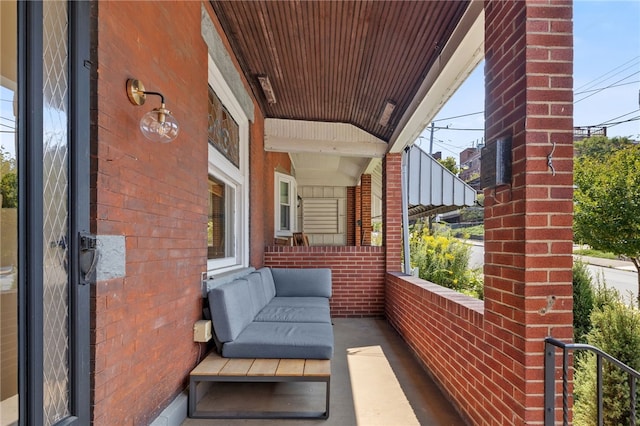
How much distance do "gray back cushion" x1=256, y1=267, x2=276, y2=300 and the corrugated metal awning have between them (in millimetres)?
2770

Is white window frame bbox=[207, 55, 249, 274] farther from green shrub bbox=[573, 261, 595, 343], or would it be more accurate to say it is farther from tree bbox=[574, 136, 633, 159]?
tree bbox=[574, 136, 633, 159]

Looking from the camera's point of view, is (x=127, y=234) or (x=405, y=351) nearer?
(x=127, y=234)

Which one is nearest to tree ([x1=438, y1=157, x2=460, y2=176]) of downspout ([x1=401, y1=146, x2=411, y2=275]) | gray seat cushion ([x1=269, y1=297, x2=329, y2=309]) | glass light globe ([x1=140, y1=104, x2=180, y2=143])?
downspout ([x1=401, y1=146, x2=411, y2=275])

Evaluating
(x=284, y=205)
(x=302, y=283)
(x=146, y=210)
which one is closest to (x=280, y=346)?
(x=146, y=210)

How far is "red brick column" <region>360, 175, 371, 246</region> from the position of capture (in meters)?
9.40

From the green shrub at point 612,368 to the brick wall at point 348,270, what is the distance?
297 centimetres

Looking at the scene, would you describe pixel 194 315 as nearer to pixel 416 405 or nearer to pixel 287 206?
pixel 416 405

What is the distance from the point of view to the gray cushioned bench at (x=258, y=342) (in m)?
2.34

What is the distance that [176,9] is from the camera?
7.34 feet

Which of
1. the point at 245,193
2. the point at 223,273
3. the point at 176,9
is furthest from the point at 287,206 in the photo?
the point at 176,9

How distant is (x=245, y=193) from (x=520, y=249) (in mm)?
3354

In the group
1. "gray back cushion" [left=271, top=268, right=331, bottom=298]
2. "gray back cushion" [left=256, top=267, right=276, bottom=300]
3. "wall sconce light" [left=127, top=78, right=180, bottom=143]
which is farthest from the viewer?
"gray back cushion" [left=271, top=268, right=331, bottom=298]

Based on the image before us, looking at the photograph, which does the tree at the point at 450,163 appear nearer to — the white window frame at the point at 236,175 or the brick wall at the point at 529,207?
the white window frame at the point at 236,175

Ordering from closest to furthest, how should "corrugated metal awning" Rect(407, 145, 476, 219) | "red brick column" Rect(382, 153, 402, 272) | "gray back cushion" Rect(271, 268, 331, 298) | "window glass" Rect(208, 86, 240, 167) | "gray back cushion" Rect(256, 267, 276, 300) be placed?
1. "window glass" Rect(208, 86, 240, 167)
2. "gray back cushion" Rect(256, 267, 276, 300)
3. "gray back cushion" Rect(271, 268, 331, 298)
4. "red brick column" Rect(382, 153, 402, 272)
5. "corrugated metal awning" Rect(407, 145, 476, 219)
